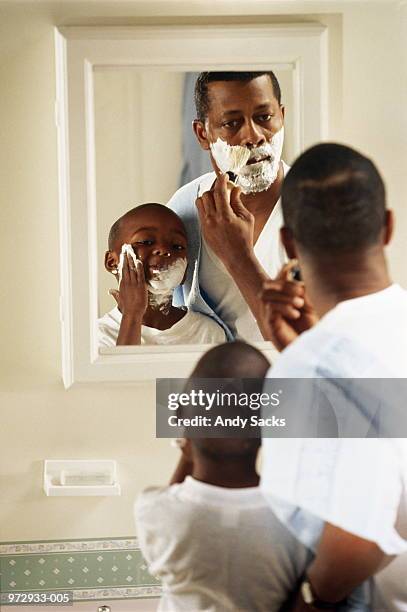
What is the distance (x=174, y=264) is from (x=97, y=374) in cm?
29

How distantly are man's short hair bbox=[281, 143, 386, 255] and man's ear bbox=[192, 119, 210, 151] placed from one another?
189 millimetres

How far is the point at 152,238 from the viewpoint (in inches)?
71.2

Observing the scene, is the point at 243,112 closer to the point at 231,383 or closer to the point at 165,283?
the point at 165,283

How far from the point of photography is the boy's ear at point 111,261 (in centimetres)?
181

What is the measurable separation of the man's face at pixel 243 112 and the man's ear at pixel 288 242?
0.66 ft

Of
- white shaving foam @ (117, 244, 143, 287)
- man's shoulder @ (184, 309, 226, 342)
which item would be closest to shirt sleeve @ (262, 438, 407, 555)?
man's shoulder @ (184, 309, 226, 342)

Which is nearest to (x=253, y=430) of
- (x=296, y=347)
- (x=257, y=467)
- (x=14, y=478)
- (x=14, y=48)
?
(x=257, y=467)

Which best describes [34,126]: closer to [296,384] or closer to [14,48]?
[14,48]

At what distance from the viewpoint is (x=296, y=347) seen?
178cm

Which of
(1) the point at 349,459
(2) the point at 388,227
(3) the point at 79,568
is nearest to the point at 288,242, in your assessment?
(2) the point at 388,227

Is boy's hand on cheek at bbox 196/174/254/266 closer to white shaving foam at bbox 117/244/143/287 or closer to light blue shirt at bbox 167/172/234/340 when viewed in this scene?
light blue shirt at bbox 167/172/234/340

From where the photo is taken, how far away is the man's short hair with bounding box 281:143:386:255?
5.71 ft

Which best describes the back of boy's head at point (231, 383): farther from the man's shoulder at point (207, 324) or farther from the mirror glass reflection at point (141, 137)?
the mirror glass reflection at point (141, 137)

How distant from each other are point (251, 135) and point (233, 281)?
0.31m
